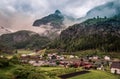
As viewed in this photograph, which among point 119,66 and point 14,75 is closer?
point 14,75

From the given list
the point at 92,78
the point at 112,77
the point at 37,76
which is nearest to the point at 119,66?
the point at 112,77

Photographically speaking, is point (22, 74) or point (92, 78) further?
point (92, 78)

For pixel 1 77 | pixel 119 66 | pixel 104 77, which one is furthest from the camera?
pixel 119 66

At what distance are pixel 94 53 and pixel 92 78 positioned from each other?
109455mm

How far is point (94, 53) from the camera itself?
19550 cm

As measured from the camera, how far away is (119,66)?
113m

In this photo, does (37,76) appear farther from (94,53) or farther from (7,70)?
(94,53)

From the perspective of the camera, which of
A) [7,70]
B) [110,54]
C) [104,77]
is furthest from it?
[110,54]

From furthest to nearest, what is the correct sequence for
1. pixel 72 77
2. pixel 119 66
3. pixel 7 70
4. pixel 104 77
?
pixel 119 66, pixel 104 77, pixel 72 77, pixel 7 70

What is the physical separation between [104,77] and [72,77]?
13305 mm

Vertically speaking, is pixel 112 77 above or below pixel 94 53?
below

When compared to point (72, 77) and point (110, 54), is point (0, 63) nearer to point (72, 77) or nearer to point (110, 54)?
point (72, 77)

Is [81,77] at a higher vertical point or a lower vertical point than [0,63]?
lower

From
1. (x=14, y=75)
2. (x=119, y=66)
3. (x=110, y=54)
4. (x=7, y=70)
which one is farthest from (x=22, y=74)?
(x=110, y=54)
